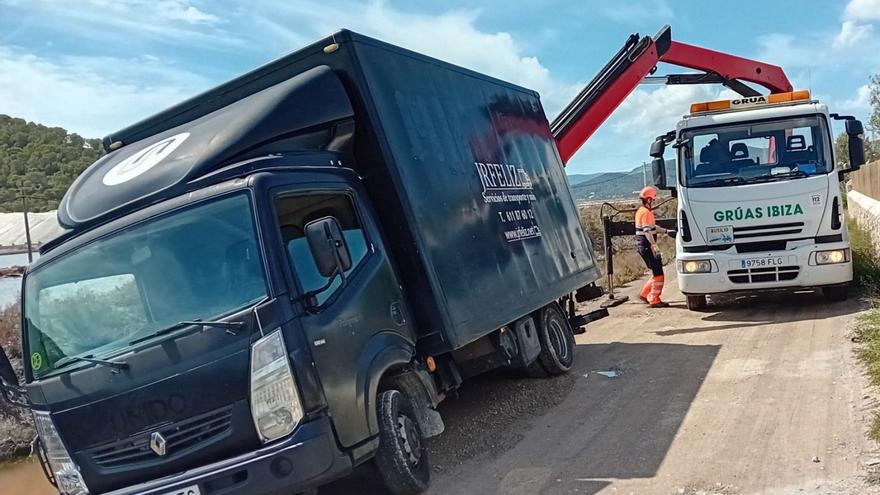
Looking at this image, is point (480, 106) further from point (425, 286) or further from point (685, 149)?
point (685, 149)

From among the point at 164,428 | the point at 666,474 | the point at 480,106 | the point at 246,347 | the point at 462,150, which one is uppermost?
the point at 480,106

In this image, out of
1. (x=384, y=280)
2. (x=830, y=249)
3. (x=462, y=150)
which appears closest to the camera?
(x=384, y=280)

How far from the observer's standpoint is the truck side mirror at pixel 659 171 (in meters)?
11.0

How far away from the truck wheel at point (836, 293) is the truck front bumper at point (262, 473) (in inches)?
347

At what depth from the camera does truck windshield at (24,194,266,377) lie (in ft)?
14.1

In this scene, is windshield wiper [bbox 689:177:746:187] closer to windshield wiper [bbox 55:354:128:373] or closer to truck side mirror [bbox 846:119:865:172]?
truck side mirror [bbox 846:119:865:172]

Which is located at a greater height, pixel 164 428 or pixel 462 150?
pixel 462 150

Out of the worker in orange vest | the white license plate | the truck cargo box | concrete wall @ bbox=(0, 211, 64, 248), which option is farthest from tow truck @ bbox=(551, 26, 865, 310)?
concrete wall @ bbox=(0, 211, 64, 248)

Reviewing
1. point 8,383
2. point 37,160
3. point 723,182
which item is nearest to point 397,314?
point 8,383

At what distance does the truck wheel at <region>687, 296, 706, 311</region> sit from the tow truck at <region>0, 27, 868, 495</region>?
5.68 m

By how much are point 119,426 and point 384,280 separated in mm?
1865

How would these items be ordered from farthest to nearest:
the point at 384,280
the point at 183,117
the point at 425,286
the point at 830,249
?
the point at 830,249 < the point at 183,117 < the point at 425,286 < the point at 384,280

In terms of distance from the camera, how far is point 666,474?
197 inches

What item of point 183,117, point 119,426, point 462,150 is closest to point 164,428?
point 119,426
